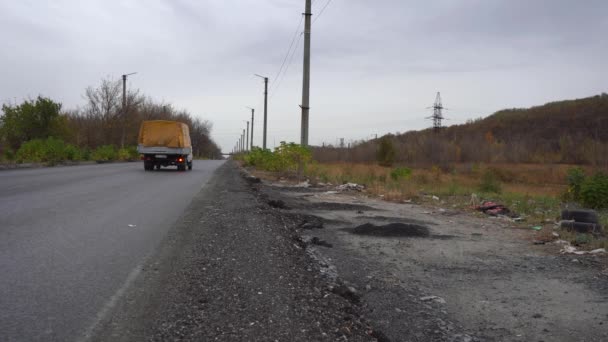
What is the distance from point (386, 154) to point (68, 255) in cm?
4866

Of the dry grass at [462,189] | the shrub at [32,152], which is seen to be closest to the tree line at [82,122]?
the shrub at [32,152]

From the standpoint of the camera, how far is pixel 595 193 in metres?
12.9

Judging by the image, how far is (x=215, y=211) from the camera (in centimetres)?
1039

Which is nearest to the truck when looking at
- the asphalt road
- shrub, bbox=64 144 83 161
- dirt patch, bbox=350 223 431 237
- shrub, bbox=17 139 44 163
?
shrub, bbox=17 139 44 163

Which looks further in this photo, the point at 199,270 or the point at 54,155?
the point at 54,155

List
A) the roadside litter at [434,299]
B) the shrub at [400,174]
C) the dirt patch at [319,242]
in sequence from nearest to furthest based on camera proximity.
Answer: the roadside litter at [434,299] < the dirt patch at [319,242] < the shrub at [400,174]

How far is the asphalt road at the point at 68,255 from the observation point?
3.76 meters

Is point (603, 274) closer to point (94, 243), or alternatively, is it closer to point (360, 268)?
point (360, 268)

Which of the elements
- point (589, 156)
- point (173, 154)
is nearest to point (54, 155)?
point (173, 154)

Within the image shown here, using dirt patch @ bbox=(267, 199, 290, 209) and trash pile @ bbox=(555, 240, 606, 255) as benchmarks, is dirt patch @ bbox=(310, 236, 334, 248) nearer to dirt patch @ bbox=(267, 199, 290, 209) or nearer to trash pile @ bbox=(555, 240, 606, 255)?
trash pile @ bbox=(555, 240, 606, 255)

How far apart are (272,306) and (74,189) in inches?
447

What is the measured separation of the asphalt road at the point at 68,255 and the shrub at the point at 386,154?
42.3 metres

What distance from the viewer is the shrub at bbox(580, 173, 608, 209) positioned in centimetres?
1273

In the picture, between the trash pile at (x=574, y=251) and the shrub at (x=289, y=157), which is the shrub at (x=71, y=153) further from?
the trash pile at (x=574, y=251)
